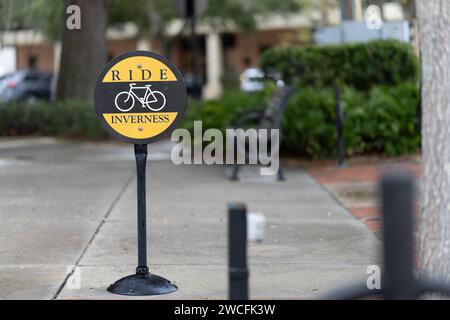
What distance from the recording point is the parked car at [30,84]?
33812mm

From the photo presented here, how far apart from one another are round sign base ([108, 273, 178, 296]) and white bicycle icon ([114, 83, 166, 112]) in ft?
3.51

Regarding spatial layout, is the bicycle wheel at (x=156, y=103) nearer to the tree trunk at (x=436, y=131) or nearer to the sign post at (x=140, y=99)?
the sign post at (x=140, y=99)

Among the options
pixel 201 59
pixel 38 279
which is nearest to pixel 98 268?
pixel 38 279

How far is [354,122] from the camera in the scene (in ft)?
41.6

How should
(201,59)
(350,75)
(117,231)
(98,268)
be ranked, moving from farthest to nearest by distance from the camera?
1. (201,59)
2. (350,75)
3. (117,231)
4. (98,268)

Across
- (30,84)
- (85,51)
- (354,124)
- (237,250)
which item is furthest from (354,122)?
(30,84)

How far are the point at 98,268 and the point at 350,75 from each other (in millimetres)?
8223

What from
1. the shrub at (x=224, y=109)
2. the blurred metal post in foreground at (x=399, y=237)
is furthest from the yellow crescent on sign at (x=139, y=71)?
the shrub at (x=224, y=109)

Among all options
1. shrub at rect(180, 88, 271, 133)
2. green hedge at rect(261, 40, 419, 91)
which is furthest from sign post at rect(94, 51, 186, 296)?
green hedge at rect(261, 40, 419, 91)

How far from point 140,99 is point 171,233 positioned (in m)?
2.45

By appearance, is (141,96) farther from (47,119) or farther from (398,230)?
(47,119)

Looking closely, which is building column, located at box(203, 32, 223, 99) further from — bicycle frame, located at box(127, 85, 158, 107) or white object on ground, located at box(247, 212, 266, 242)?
white object on ground, located at box(247, 212, 266, 242)
